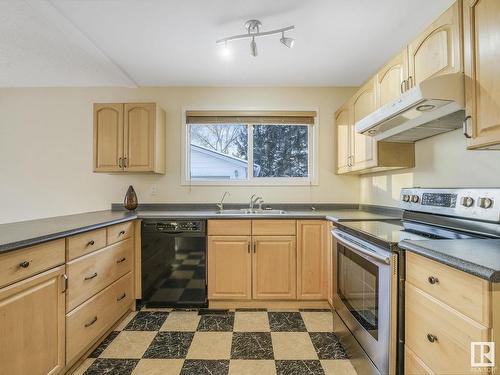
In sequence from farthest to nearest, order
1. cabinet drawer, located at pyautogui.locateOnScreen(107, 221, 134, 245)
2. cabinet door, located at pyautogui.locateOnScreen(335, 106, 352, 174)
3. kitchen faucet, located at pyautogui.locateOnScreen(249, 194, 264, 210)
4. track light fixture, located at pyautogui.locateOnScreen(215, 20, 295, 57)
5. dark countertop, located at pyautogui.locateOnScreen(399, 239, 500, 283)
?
kitchen faucet, located at pyautogui.locateOnScreen(249, 194, 264, 210) < cabinet door, located at pyautogui.locateOnScreen(335, 106, 352, 174) < cabinet drawer, located at pyautogui.locateOnScreen(107, 221, 134, 245) < track light fixture, located at pyautogui.locateOnScreen(215, 20, 295, 57) < dark countertop, located at pyautogui.locateOnScreen(399, 239, 500, 283)

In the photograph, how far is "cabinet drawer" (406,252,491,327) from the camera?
81 cm

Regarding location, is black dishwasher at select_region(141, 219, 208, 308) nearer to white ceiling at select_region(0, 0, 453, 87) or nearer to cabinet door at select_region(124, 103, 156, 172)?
cabinet door at select_region(124, 103, 156, 172)

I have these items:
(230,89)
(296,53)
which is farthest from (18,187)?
(296,53)

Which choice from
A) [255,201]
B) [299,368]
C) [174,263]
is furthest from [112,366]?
[255,201]

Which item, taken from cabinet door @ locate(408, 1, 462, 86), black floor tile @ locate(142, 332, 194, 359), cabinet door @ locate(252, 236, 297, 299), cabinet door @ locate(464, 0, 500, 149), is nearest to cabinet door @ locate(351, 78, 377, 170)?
cabinet door @ locate(408, 1, 462, 86)

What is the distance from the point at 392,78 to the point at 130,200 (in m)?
2.64

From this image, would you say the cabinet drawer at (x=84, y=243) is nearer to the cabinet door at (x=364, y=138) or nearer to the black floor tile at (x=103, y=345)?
the black floor tile at (x=103, y=345)

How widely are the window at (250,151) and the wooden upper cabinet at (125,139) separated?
0.51 metres

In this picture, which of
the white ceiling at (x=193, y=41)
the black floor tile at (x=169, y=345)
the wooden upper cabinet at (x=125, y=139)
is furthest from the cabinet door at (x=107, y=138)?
the black floor tile at (x=169, y=345)

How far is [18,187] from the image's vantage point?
3.01 m

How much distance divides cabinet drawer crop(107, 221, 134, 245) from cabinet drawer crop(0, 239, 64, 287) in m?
0.54

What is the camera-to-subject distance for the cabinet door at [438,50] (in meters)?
1.29

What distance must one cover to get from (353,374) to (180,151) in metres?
2.58

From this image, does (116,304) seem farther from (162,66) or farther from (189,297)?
(162,66)
